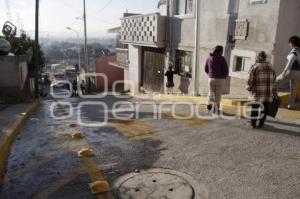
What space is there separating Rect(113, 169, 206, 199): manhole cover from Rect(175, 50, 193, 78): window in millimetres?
9208

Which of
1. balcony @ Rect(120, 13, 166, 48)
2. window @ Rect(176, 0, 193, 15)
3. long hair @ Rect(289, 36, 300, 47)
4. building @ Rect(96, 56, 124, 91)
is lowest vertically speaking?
building @ Rect(96, 56, 124, 91)

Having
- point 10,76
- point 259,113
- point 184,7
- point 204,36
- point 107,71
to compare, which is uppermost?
point 184,7

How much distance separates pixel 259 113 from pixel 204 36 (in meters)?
6.20

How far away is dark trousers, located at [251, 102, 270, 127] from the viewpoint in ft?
20.4

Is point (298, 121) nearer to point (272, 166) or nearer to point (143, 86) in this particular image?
point (272, 166)

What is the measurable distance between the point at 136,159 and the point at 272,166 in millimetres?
2133

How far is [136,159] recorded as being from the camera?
5.16 metres

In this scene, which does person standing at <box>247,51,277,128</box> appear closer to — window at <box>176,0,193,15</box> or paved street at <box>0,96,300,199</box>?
paved street at <box>0,96,300,199</box>

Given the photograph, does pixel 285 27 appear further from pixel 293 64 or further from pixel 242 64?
pixel 293 64

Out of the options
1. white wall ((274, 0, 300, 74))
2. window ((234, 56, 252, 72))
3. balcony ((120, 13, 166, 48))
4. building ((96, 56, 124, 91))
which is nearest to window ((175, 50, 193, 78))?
balcony ((120, 13, 166, 48))

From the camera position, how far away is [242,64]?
1038 centimetres

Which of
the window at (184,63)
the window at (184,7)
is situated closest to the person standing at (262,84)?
the window at (184,63)

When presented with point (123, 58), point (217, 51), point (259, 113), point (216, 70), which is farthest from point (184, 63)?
point (123, 58)

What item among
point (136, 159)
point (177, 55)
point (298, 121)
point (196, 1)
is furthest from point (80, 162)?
point (177, 55)
